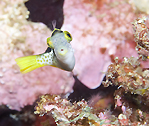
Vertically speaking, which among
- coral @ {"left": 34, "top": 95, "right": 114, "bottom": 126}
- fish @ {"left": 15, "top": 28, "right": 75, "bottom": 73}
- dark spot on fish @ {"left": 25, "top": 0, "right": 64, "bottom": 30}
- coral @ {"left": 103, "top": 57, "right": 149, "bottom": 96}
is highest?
dark spot on fish @ {"left": 25, "top": 0, "right": 64, "bottom": 30}

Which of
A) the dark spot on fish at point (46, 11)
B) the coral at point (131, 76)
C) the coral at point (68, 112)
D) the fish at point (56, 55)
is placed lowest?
the coral at point (68, 112)

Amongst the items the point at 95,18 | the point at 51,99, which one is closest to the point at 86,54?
the point at 95,18

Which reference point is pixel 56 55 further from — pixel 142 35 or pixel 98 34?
pixel 142 35

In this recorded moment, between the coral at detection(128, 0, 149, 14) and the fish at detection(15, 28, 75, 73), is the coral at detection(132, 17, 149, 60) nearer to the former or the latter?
the coral at detection(128, 0, 149, 14)

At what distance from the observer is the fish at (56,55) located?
163 cm

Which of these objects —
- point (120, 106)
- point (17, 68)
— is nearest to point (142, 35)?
point (120, 106)

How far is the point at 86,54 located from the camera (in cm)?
215

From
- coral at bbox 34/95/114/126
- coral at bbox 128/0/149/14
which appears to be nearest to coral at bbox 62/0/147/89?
coral at bbox 128/0/149/14

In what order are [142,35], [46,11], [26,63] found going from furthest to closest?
1. [46,11]
2. [26,63]
3. [142,35]

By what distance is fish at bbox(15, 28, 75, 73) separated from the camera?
1632mm

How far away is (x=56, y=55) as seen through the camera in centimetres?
173

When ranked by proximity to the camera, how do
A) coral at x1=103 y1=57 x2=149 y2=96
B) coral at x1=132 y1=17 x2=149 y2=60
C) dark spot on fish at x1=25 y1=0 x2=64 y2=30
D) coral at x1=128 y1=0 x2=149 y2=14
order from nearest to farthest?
coral at x1=103 y1=57 x2=149 y2=96 → coral at x1=132 y1=17 x2=149 y2=60 → coral at x1=128 y1=0 x2=149 y2=14 → dark spot on fish at x1=25 y1=0 x2=64 y2=30

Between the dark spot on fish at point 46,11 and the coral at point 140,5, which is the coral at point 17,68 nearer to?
the dark spot on fish at point 46,11

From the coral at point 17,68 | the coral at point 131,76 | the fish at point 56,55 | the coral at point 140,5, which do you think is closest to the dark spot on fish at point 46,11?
the coral at point 17,68
